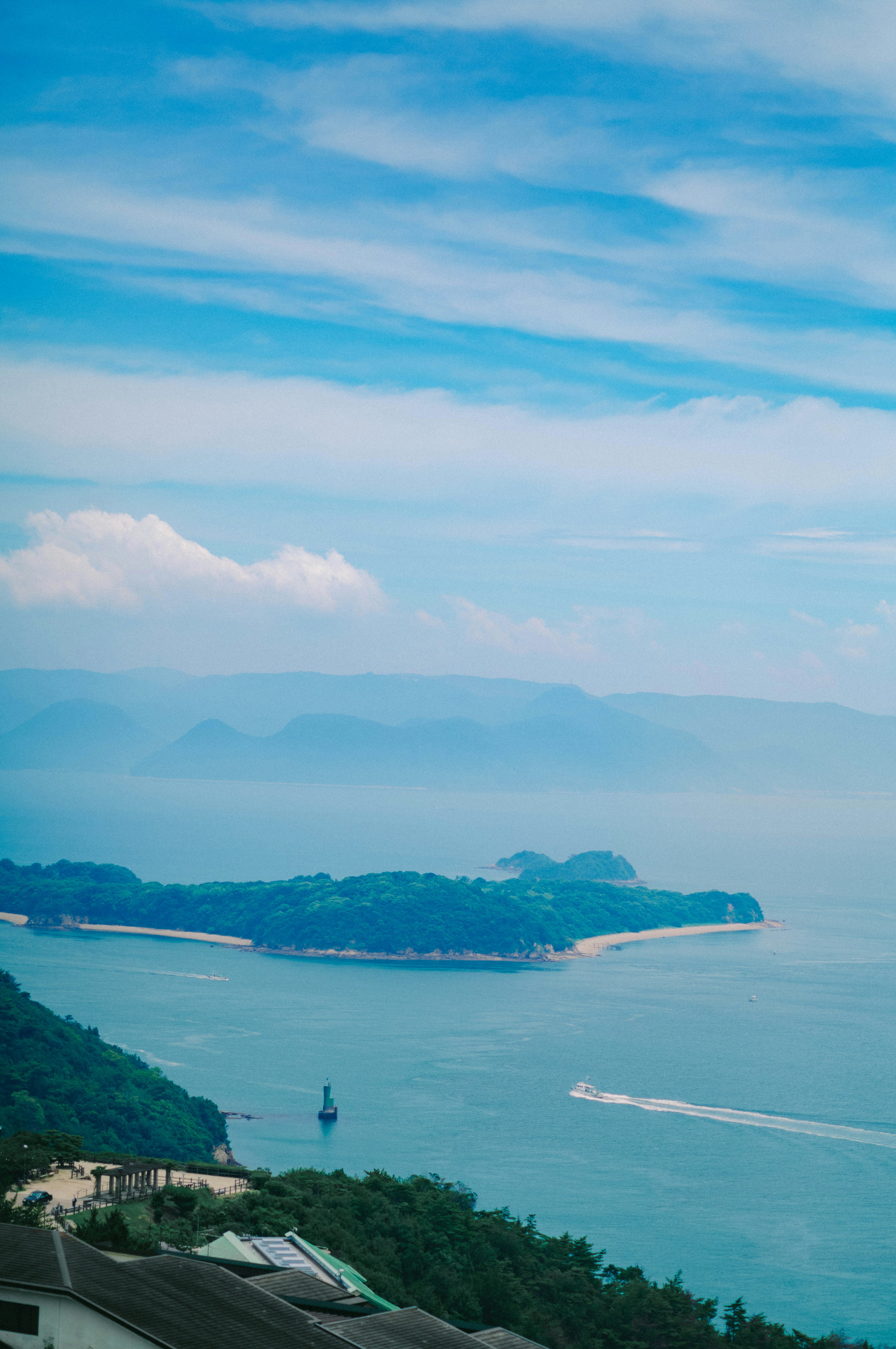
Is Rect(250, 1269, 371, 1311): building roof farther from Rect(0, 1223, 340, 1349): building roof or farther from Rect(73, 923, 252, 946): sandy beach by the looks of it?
Rect(73, 923, 252, 946): sandy beach

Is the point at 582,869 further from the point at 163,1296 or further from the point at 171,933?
the point at 163,1296

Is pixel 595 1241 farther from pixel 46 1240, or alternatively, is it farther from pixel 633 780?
pixel 633 780

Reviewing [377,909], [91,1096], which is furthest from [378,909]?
[91,1096]

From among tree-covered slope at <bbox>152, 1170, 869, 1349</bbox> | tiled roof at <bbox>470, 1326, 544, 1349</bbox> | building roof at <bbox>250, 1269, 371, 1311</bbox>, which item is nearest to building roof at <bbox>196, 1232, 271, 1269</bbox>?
tree-covered slope at <bbox>152, 1170, 869, 1349</bbox>

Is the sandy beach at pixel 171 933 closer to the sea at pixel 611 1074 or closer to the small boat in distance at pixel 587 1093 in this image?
the sea at pixel 611 1074

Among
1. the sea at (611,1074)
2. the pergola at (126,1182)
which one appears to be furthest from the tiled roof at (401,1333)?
the sea at (611,1074)

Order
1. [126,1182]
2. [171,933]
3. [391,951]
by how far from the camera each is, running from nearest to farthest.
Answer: [126,1182], [391,951], [171,933]
